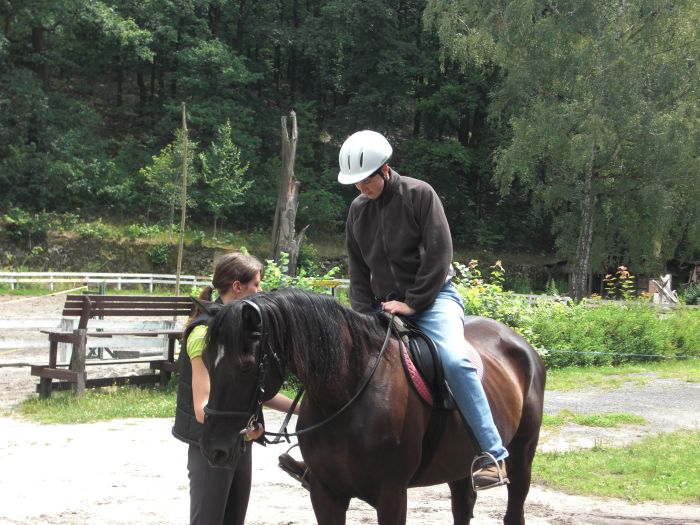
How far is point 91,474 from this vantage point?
25.1ft

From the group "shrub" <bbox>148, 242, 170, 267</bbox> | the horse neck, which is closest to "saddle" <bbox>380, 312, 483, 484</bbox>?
the horse neck

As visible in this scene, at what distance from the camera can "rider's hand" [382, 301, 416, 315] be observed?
14.0ft

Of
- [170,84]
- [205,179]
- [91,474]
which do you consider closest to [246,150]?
[205,179]

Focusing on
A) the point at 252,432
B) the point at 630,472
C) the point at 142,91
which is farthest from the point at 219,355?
the point at 142,91

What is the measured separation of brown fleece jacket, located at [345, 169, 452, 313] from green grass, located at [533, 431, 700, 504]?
3.68 meters

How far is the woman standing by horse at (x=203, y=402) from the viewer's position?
393 cm

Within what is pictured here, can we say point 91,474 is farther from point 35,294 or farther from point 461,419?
point 35,294

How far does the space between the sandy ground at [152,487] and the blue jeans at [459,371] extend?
2.15 meters

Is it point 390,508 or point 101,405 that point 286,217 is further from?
point 390,508

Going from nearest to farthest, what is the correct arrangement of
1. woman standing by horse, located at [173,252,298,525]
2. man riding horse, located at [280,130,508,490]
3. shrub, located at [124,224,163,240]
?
woman standing by horse, located at [173,252,298,525], man riding horse, located at [280,130,508,490], shrub, located at [124,224,163,240]

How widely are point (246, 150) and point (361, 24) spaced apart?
1102cm

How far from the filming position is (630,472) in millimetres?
7738

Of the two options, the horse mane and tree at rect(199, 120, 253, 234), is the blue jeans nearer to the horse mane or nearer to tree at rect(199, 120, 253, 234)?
the horse mane

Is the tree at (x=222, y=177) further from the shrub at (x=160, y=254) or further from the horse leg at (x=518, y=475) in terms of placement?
the horse leg at (x=518, y=475)
